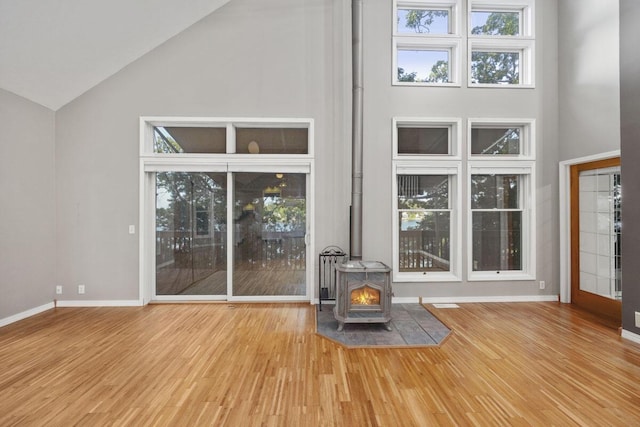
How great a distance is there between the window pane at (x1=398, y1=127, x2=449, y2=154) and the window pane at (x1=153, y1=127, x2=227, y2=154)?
275 centimetres

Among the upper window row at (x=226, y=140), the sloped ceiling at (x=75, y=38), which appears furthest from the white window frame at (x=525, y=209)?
the sloped ceiling at (x=75, y=38)

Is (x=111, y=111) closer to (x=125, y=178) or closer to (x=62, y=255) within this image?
(x=125, y=178)

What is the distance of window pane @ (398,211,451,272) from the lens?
14.6ft

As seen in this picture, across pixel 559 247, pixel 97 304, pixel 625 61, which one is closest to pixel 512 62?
pixel 625 61

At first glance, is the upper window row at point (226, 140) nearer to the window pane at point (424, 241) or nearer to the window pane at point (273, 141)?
the window pane at point (273, 141)

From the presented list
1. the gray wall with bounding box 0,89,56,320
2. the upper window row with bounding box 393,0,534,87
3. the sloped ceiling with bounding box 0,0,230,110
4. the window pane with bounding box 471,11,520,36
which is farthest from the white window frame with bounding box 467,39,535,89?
the gray wall with bounding box 0,89,56,320

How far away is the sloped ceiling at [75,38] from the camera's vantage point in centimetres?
294

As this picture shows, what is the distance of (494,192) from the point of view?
4477 mm

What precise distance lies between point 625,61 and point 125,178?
250 inches

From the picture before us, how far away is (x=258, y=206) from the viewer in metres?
4.34

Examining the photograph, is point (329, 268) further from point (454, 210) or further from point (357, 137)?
point (454, 210)

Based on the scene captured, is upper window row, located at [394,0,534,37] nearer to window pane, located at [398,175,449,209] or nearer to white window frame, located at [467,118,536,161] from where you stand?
white window frame, located at [467,118,536,161]

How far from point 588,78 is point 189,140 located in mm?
5725

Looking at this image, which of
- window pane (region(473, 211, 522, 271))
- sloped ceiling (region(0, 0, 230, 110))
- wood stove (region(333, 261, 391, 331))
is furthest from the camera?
window pane (region(473, 211, 522, 271))
